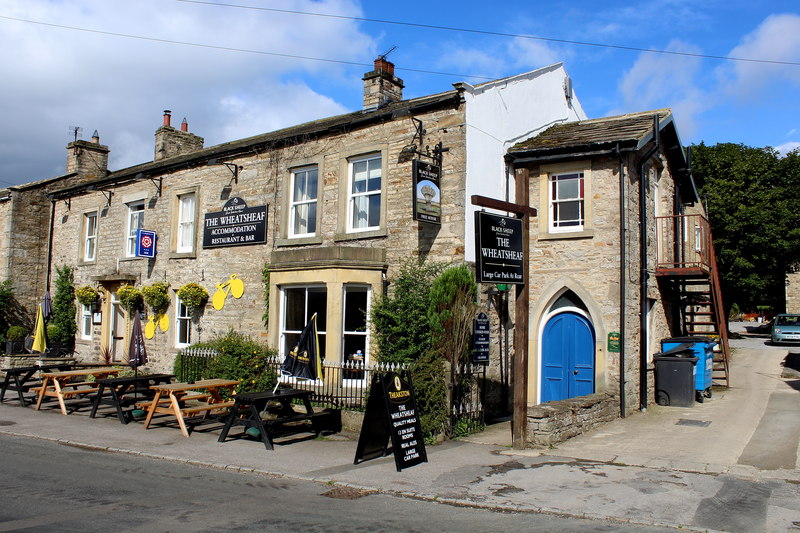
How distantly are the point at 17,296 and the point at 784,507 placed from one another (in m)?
22.7

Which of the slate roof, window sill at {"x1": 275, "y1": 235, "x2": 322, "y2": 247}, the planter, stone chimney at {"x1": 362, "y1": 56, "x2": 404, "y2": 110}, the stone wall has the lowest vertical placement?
the stone wall

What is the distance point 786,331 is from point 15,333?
31.7 metres

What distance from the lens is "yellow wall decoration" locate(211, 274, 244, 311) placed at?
15.4m

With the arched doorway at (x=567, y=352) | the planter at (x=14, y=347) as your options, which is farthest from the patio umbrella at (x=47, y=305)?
the arched doorway at (x=567, y=352)

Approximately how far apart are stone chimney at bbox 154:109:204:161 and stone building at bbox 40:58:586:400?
8.42 ft

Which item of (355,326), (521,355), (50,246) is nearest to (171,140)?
(50,246)

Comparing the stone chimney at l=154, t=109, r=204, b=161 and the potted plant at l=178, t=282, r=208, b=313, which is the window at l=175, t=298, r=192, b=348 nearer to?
the potted plant at l=178, t=282, r=208, b=313

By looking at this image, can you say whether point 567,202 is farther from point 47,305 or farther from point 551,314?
point 47,305

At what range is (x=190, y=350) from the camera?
15.3 metres

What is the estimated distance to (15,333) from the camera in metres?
21.0

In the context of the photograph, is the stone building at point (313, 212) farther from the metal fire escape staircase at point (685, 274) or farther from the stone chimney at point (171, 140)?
the metal fire escape staircase at point (685, 274)

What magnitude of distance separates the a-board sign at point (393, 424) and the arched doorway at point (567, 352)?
5184 millimetres

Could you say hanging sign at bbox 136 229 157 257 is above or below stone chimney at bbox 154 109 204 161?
below

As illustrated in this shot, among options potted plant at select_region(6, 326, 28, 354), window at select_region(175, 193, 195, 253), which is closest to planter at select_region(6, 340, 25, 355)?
potted plant at select_region(6, 326, 28, 354)
